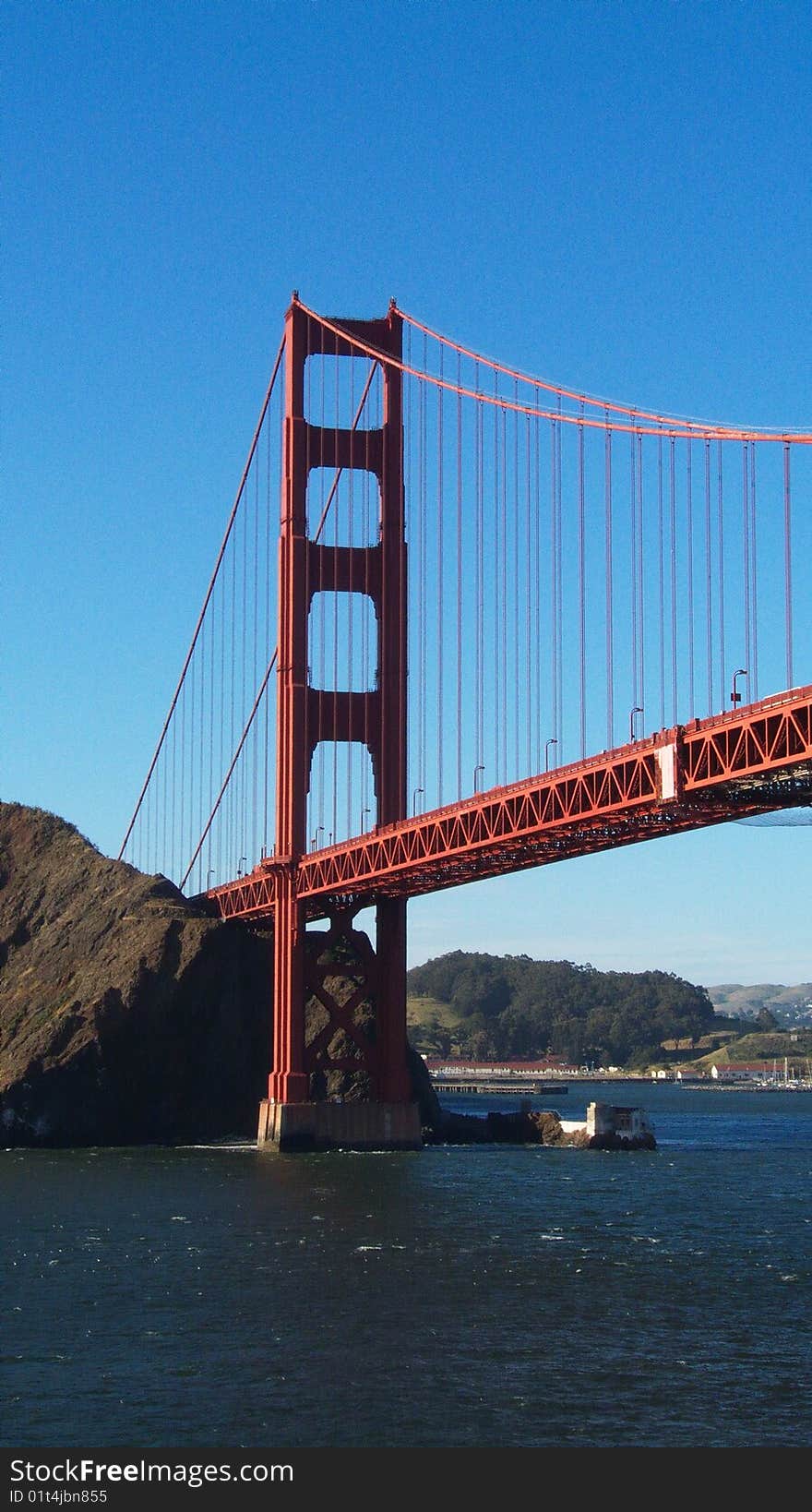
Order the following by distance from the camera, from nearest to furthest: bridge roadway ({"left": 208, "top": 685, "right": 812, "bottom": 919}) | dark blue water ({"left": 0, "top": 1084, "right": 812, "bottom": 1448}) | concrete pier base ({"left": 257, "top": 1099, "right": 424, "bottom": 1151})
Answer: dark blue water ({"left": 0, "top": 1084, "right": 812, "bottom": 1448})
bridge roadway ({"left": 208, "top": 685, "right": 812, "bottom": 919})
concrete pier base ({"left": 257, "top": 1099, "right": 424, "bottom": 1151})

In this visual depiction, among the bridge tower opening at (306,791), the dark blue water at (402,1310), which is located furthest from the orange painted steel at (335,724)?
the dark blue water at (402,1310)

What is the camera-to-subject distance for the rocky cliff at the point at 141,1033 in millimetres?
84250

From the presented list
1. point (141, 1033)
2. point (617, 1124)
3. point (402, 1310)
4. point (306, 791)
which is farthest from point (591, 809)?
point (141, 1033)

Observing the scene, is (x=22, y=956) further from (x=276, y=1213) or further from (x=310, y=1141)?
(x=276, y=1213)

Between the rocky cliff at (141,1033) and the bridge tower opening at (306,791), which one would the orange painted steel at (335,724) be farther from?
the rocky cliff at (141,1033)

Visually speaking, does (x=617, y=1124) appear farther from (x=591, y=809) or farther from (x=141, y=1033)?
(x=591, y=809)

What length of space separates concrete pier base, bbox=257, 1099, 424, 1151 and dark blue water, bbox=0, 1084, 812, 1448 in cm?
1013

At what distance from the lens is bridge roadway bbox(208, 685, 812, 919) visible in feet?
152

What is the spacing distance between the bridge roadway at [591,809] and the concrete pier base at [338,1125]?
7893 millimetres

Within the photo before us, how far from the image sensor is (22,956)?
99.8 metres

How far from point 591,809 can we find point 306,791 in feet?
85.2

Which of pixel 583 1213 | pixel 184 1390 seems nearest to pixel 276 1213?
pixel 583 1213

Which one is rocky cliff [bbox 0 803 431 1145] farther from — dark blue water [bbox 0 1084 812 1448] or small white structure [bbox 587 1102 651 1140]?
dark blue water [bbox 0 1084 812 1448]

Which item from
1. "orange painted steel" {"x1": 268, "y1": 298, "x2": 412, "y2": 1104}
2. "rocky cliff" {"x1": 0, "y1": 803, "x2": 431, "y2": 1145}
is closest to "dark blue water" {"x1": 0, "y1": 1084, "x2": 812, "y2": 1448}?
"orange painted steel" {"x1": 268, "y1": 298, "x2": 412, "y2": 1104}
